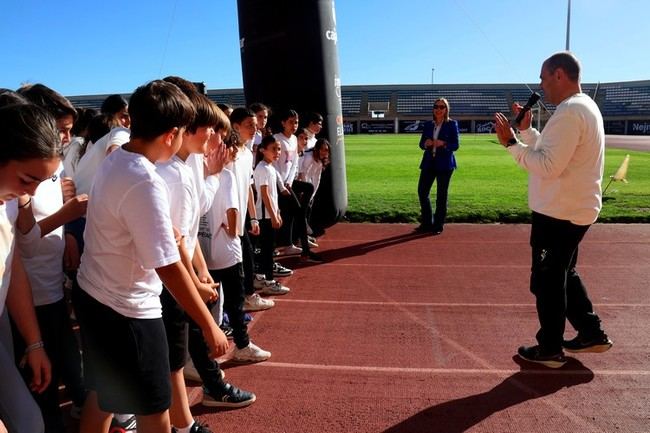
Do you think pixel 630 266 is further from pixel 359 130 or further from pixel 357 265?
pixel 359 130

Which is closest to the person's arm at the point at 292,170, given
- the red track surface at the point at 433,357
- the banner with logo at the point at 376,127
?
the red track surface at the point at 433,357

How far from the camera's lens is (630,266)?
6191mm

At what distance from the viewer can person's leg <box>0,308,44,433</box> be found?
68.7 inches

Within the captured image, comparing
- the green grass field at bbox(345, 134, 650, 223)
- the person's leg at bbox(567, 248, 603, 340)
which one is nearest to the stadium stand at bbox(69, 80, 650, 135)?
the green grass field at bbox(345, 134, 650, 223)

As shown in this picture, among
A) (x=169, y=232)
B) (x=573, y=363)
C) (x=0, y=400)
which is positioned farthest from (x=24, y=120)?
(x=573, y=363)

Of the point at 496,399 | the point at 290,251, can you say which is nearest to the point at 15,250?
the point at 496,399

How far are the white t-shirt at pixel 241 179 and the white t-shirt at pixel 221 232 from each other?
0.10 metres

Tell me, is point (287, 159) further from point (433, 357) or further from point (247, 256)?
point (433, 357)

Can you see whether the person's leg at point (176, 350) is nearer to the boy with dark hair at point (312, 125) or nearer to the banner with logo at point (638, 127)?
the boy with dark hair at point (312, 125)

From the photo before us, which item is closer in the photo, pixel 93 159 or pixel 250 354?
pixel 93 159

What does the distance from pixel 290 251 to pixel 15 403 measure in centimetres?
533

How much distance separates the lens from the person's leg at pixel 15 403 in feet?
5.72

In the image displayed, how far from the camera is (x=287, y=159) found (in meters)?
6.27

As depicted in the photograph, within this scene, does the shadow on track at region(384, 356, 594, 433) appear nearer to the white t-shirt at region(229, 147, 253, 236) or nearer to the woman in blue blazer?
the white t-shirt at region(229, 147, 253, 236)
